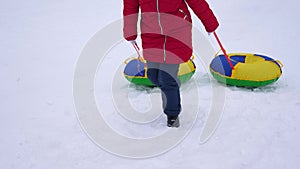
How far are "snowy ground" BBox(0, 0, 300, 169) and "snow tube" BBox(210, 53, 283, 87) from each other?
0.09 meters

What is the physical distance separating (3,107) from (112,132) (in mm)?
1052

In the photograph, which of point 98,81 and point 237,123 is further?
point 98,81

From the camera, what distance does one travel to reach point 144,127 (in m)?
2.11

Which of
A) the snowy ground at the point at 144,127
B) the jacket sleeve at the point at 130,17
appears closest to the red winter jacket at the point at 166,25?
the jacket sleeve at the point at 130,17

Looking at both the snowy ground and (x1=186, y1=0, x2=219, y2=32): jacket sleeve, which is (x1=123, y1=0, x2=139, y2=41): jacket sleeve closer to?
(x1=186, y1=0, x2=219, y2=32): jacket sleeve

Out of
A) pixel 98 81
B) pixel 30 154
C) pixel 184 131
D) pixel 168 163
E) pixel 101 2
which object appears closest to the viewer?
pixel 168 163

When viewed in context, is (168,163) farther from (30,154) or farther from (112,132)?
(30,154)

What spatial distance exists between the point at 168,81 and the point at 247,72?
921 mm

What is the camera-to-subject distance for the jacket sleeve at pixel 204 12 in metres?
1.89

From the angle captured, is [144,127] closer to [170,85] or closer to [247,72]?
[170,85]

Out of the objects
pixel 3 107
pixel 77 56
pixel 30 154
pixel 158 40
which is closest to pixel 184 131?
pixel 158 40

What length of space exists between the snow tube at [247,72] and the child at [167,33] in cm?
68

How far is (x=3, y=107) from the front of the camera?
8.07 feet

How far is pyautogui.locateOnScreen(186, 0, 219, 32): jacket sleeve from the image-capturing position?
1.89 m
